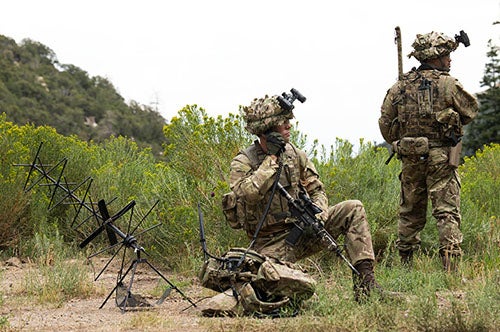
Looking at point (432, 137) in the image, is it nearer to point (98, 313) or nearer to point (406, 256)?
point (406, 256)

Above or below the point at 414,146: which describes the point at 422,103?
above

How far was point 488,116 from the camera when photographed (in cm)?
2945

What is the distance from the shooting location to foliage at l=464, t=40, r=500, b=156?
94.3 ft

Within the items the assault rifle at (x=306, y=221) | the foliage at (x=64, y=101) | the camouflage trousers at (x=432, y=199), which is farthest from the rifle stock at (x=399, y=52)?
the foliage at (x=64, y=101)

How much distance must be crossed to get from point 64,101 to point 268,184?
5057 centimetres

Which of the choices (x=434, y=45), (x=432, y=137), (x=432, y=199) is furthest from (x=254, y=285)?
(x=434, y=45)

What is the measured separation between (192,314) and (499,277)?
7.90ft

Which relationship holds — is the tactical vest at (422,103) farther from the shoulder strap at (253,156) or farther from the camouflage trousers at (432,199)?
the shoulder strap at (253,156)

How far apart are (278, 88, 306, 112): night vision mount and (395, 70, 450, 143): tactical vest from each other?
182 cm

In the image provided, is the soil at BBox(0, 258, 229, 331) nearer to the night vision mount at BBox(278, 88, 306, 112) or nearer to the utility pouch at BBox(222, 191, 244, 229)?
the utility pouch at BBox(222, 191, 244, 229)

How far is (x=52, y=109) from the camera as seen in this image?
49188 millimetres

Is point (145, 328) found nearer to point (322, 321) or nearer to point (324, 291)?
point (322, 321)

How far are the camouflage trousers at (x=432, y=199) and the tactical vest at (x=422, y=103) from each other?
213 millimetres

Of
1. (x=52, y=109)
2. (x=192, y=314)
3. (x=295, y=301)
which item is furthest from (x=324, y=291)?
(x=52, y=109)
